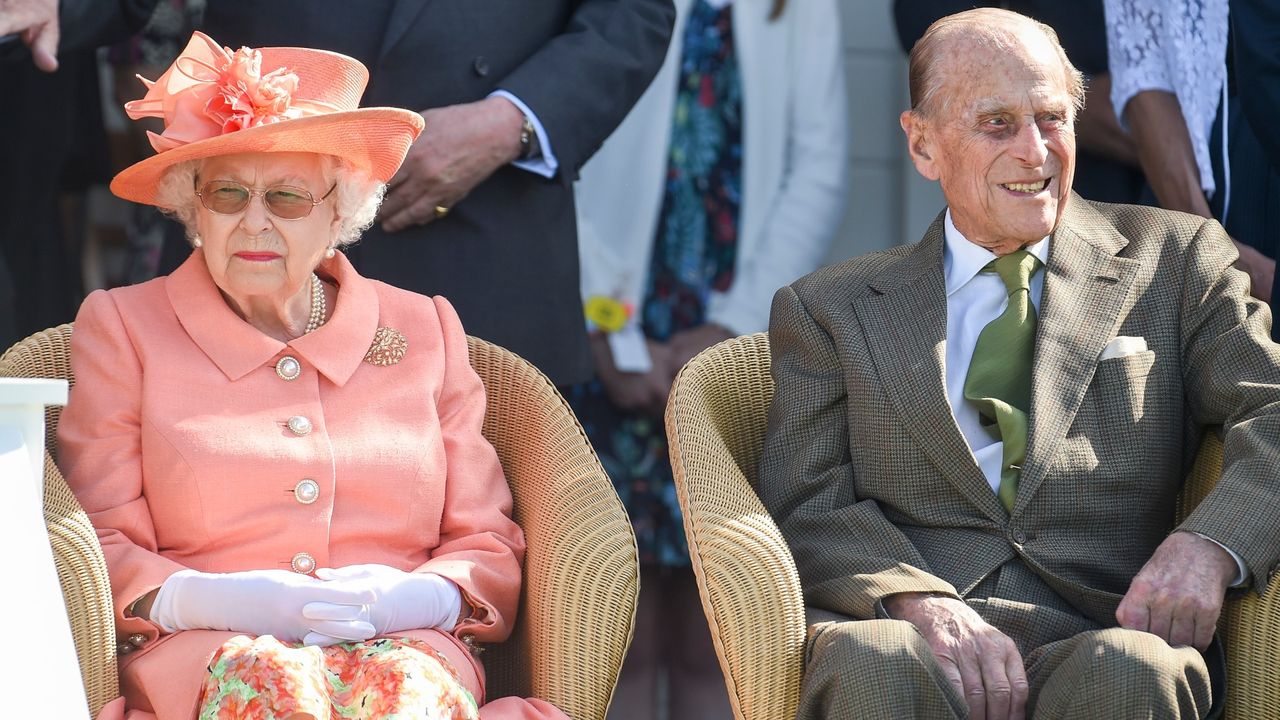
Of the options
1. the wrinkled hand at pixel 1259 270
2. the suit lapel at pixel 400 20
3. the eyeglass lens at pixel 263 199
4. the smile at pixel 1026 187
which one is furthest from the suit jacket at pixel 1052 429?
the suit lapel at pixel 400 20

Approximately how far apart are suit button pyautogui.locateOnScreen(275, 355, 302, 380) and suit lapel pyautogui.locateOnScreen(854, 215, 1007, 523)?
1112 millimetres

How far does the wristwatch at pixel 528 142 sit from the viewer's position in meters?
3.99

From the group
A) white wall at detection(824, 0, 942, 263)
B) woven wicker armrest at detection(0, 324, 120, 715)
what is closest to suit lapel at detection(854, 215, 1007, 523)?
woven wicker armrest at detection(0, 324, 120, 715)

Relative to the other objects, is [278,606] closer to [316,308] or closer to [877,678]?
[316,308]

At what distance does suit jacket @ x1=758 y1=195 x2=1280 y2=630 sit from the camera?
3131 mm

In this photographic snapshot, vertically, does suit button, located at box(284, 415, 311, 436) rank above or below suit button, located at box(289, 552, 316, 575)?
above

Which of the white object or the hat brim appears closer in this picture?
the white object

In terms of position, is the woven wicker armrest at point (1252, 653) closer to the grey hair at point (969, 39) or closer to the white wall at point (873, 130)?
the grey hair at point (969, 39)

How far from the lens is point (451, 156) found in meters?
3.91

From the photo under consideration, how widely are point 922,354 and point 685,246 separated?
71.4 inches

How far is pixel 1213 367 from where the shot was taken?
3.19 m

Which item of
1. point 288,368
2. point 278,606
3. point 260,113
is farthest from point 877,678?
point 260,113

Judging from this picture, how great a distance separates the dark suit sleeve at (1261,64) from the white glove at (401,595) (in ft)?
6.99

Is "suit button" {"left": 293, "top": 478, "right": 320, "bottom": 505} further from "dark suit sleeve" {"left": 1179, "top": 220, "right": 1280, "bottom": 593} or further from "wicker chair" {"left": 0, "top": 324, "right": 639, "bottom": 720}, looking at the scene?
"dark suit sleeve" {"left": 1179, "top": 220, "right": 1280, "bottom": 593}
